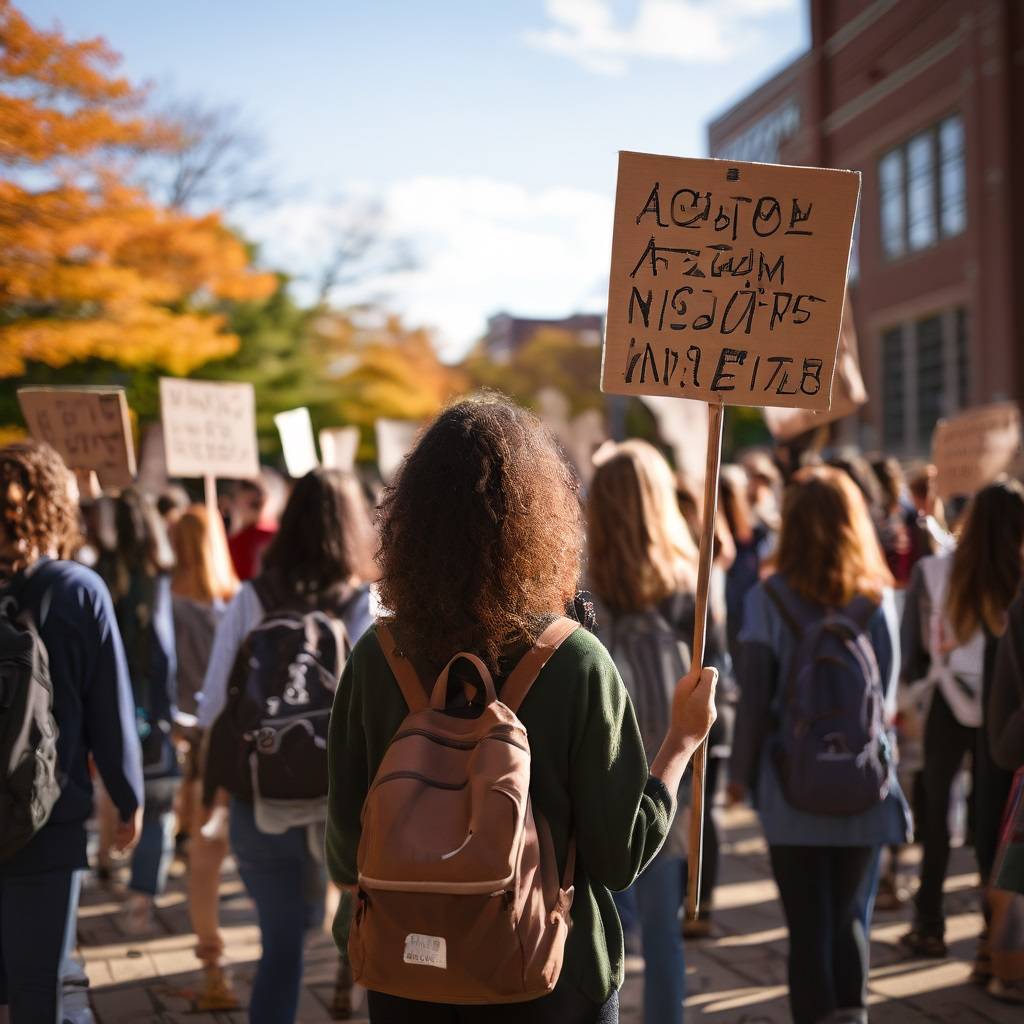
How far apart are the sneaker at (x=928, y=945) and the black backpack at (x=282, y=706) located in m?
2.94

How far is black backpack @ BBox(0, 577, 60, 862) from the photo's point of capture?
312 cm

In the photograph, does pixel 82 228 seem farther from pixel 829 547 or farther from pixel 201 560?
pixel 829 547

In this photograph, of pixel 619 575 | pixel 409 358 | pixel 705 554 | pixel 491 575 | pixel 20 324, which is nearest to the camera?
pixel 491 575

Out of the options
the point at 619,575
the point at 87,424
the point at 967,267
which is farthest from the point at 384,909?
the point at 967,267

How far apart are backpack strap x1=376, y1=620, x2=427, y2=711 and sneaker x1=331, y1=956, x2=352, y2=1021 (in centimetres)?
285

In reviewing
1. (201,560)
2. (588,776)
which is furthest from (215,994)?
(588,776)

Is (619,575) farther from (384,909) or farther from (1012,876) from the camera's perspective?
(384,909)

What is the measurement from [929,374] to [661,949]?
88.3 feet

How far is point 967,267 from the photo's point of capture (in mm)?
26641

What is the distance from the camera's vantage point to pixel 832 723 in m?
3.85

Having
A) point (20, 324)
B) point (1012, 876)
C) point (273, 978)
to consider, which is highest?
point (20, 324)

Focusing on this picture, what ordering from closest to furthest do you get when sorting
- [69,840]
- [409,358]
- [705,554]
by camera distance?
[705,554]
[69,840]
[409,358]

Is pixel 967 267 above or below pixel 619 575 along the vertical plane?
above

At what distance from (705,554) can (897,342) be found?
2950cm
